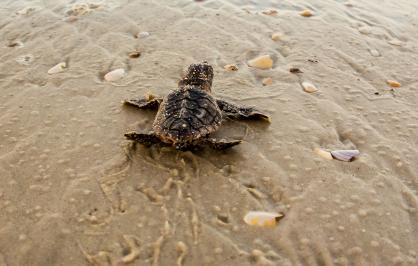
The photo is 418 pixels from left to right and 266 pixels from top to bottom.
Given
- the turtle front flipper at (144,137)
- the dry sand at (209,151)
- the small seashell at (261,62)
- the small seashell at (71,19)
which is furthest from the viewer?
the small seashell at (71,19)

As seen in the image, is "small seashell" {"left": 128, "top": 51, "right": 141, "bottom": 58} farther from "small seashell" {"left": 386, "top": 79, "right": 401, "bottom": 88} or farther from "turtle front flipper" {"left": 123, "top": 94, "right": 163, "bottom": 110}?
"small seashell" {"left": 386, "top": 79, "right": 401, "bottom": 88}

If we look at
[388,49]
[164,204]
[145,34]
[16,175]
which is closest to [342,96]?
[388,49]

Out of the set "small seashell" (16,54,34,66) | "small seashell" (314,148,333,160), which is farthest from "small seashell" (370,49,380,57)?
"small seashell" (16,54,34,66)

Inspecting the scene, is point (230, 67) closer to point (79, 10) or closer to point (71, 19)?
point (71, 19)

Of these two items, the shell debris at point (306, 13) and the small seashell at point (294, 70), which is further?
the shell debris at point (306, 13)

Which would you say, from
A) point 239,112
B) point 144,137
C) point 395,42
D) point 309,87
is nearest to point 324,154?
point 239,112

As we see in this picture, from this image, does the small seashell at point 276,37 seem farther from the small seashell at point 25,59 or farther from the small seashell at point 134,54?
the small seashell at point 25,59

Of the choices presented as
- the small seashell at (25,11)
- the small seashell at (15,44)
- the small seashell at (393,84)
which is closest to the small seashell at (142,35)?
the small seashell at (15,44)
